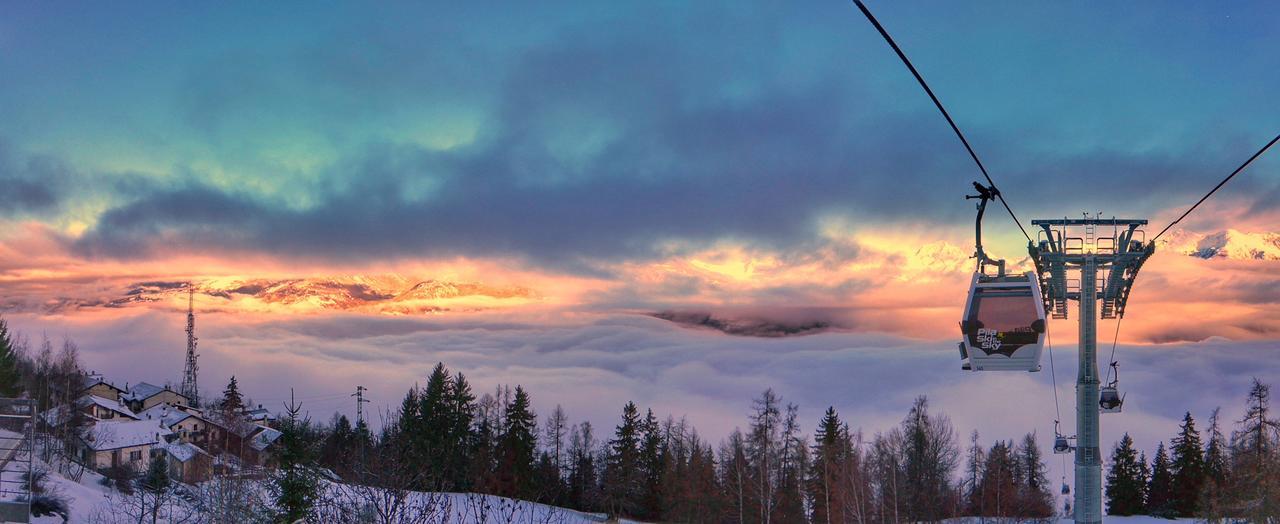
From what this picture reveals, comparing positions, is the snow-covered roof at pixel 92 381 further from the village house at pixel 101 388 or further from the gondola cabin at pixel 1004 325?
the gondola cabin at pixel 1004 325

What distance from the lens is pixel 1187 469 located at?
57656mm

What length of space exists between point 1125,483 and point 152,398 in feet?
329

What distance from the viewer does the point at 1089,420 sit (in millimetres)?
18125

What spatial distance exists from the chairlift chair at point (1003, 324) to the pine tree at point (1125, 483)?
5552 cm

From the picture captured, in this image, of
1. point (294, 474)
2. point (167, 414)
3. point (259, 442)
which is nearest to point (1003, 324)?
point (294, 474)

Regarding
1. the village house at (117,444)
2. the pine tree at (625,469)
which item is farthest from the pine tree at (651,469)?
the village house at (117,444)

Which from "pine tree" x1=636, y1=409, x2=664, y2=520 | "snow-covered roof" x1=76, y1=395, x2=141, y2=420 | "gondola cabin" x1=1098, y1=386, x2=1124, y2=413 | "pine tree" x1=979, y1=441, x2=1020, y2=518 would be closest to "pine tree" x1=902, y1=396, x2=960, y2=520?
"pine tree" x1=979, y1=441, x2=1020, y2=518

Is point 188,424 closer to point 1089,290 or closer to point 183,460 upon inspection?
point 183,460

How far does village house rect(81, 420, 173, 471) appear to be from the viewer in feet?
204

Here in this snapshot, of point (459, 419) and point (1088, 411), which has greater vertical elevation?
point (1088, 411)

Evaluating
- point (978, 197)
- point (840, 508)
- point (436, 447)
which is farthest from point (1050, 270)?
point (436, 447)

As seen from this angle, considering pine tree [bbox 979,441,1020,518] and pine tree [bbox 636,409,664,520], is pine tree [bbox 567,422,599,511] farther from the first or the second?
pine tree [bbox 979,441,1020,518]

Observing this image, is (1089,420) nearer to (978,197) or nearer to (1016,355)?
(1016,355)

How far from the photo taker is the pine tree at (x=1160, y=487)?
5756 centimetres
